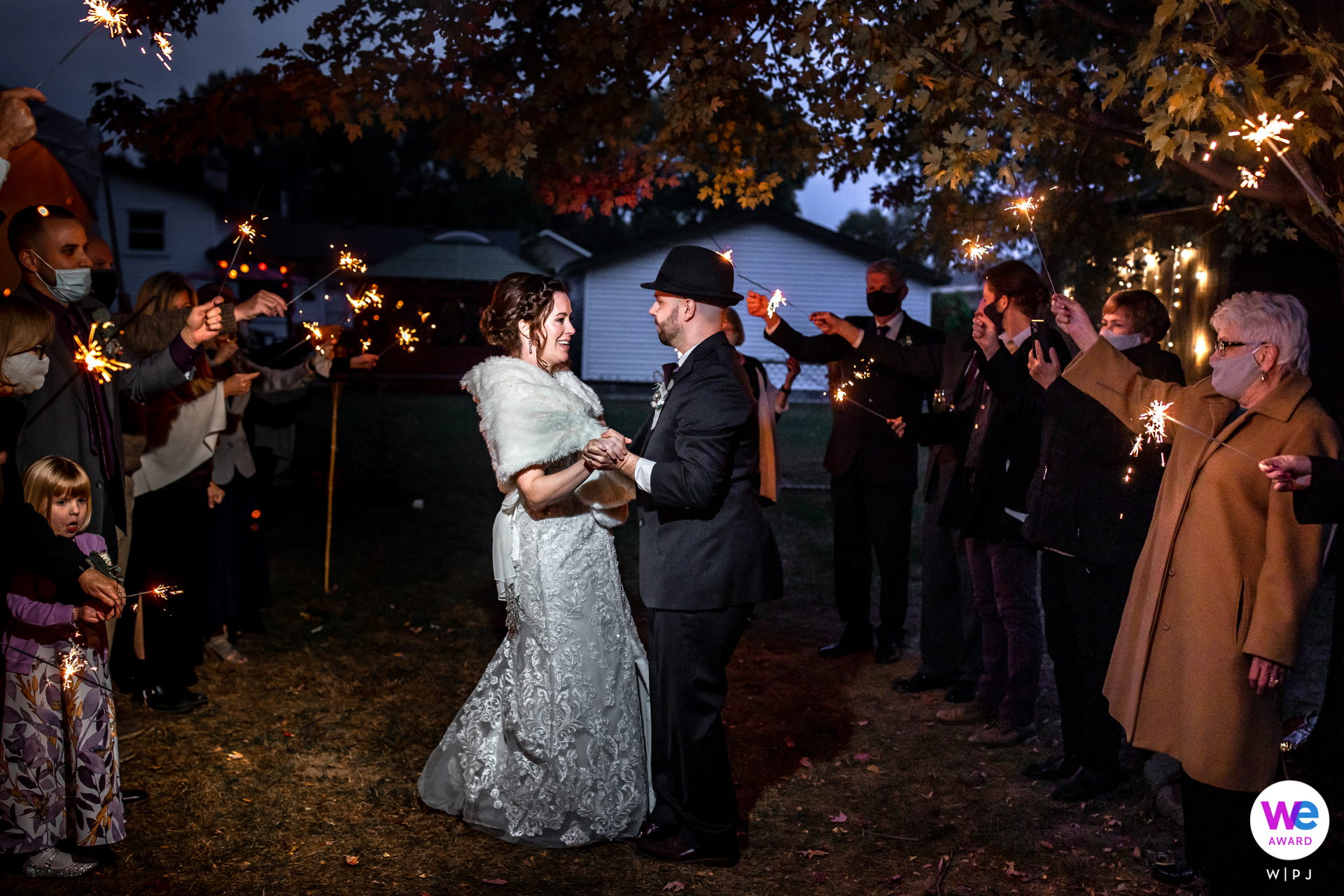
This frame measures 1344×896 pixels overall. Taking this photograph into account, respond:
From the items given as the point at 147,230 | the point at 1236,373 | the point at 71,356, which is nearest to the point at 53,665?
the point at 71,356

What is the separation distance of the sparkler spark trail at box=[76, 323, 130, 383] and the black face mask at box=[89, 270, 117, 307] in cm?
52

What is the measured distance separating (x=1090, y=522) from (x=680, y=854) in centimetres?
239

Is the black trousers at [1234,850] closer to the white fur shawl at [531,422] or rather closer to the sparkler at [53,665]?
the white fur shawl at [531,422]

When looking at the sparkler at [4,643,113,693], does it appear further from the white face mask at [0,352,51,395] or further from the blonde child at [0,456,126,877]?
the white face mask at [0,352,51,395]

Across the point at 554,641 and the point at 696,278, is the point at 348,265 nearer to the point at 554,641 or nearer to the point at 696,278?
the point at 696,278

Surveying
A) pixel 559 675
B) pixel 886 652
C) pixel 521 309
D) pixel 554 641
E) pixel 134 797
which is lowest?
pixel 134 797

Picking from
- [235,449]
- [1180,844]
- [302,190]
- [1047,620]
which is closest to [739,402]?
[1047,620]

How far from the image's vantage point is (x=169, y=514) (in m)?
5.94

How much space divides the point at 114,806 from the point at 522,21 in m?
5.87

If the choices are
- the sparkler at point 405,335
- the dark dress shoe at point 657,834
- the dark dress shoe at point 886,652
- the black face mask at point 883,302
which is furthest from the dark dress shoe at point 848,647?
the sparkler at point 405,335

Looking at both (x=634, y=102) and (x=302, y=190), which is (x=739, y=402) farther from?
(x=302, y=190)

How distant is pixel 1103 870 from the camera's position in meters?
4.21

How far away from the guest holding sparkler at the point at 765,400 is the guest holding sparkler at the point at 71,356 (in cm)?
299

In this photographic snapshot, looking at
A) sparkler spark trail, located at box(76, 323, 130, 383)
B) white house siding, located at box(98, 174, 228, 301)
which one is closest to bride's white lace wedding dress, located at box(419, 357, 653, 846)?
sparkler spark trail, located at box(76, 323, 130, 383)
